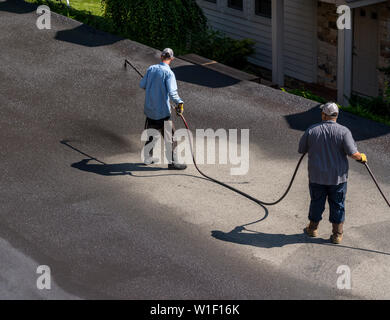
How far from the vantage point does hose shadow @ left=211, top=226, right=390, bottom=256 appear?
8.48 m

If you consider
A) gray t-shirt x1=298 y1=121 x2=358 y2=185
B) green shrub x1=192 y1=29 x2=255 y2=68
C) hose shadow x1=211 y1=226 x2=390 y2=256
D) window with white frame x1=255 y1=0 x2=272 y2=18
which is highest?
window with white frame x1=255 y1=0 x2=272 y2=18

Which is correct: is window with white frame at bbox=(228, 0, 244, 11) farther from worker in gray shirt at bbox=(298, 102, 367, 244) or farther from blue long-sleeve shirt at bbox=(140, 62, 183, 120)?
worker in gray shirt at bbox=(298, 102, 367, 244)

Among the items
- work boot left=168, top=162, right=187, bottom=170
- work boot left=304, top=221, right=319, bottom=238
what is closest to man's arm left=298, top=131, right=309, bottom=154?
work boot left=304, top=221, right=319, bottom=238

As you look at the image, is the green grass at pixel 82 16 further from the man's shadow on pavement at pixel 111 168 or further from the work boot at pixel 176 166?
the work boot at pixel 176 166

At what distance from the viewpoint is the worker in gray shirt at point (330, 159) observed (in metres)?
8.14

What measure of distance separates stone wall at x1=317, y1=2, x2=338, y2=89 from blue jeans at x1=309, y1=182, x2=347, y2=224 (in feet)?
31.3

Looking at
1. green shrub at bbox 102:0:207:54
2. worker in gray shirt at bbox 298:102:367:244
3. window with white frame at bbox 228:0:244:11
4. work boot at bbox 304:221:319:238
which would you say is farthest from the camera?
window with white frame at bbox 228:0:244:11

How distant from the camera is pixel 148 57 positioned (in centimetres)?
1493

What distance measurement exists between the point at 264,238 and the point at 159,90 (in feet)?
9.75

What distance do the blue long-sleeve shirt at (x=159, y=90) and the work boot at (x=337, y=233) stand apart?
Answer: 3.09m
